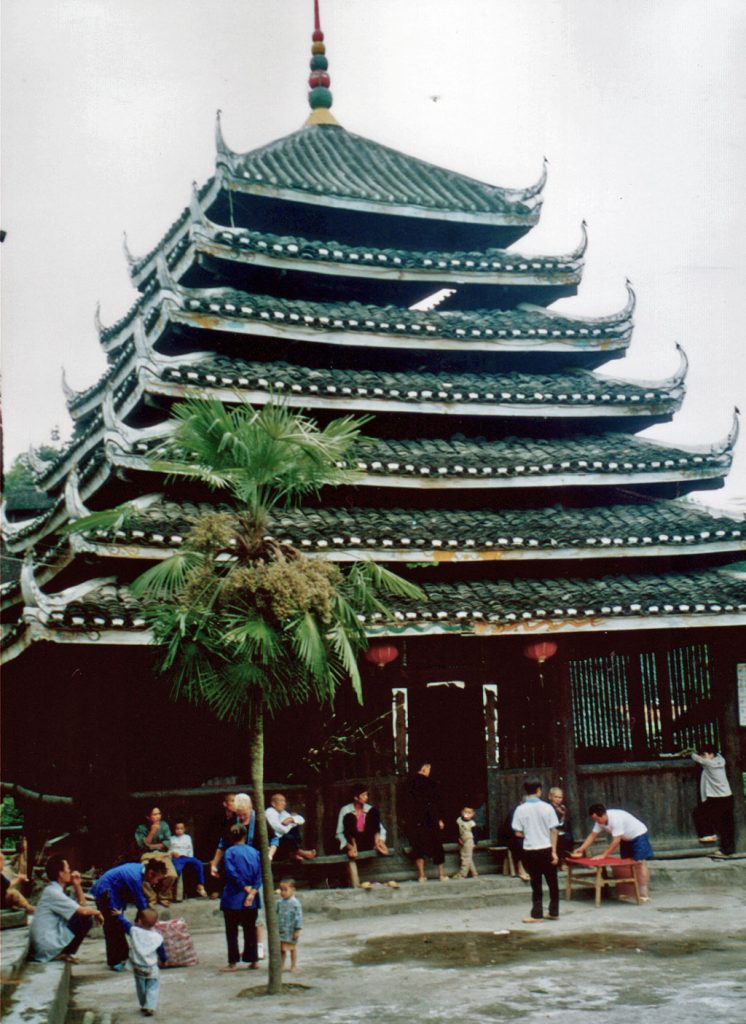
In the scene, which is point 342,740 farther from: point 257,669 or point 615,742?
point 257,669

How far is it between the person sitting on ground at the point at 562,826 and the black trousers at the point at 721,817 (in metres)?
2.25

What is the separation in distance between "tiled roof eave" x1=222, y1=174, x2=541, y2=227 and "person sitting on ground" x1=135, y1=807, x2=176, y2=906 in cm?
1053

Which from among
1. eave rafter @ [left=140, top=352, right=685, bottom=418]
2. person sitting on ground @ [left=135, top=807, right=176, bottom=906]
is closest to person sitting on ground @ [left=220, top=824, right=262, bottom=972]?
person sitting on ground @ [left=135, top=807, right=176, bottom=906]

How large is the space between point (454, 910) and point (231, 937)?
179 inches

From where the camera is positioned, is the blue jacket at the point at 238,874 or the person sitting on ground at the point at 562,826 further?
the person sitting on ground at the point at 562,826

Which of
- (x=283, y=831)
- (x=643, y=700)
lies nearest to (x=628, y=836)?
(x=643, y=700)

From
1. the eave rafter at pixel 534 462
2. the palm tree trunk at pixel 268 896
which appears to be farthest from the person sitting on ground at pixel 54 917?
the eave rafter at pixel 534 462

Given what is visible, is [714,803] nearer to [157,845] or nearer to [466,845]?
[466,845]

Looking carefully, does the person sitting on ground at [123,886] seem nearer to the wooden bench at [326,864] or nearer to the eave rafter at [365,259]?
the wooden bench at [326,864]

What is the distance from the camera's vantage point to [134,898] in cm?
1205

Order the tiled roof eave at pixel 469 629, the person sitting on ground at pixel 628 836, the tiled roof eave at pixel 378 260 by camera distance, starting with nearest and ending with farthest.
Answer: the tiled roof eave at pixel 469 629, the person sitting on ground at pixel 628 836, the tiled roof eave at pixel 378 260

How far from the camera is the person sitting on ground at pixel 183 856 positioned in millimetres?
15484

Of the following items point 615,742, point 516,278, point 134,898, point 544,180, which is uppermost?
point 544,180

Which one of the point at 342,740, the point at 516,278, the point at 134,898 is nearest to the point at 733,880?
the point at 342,740
